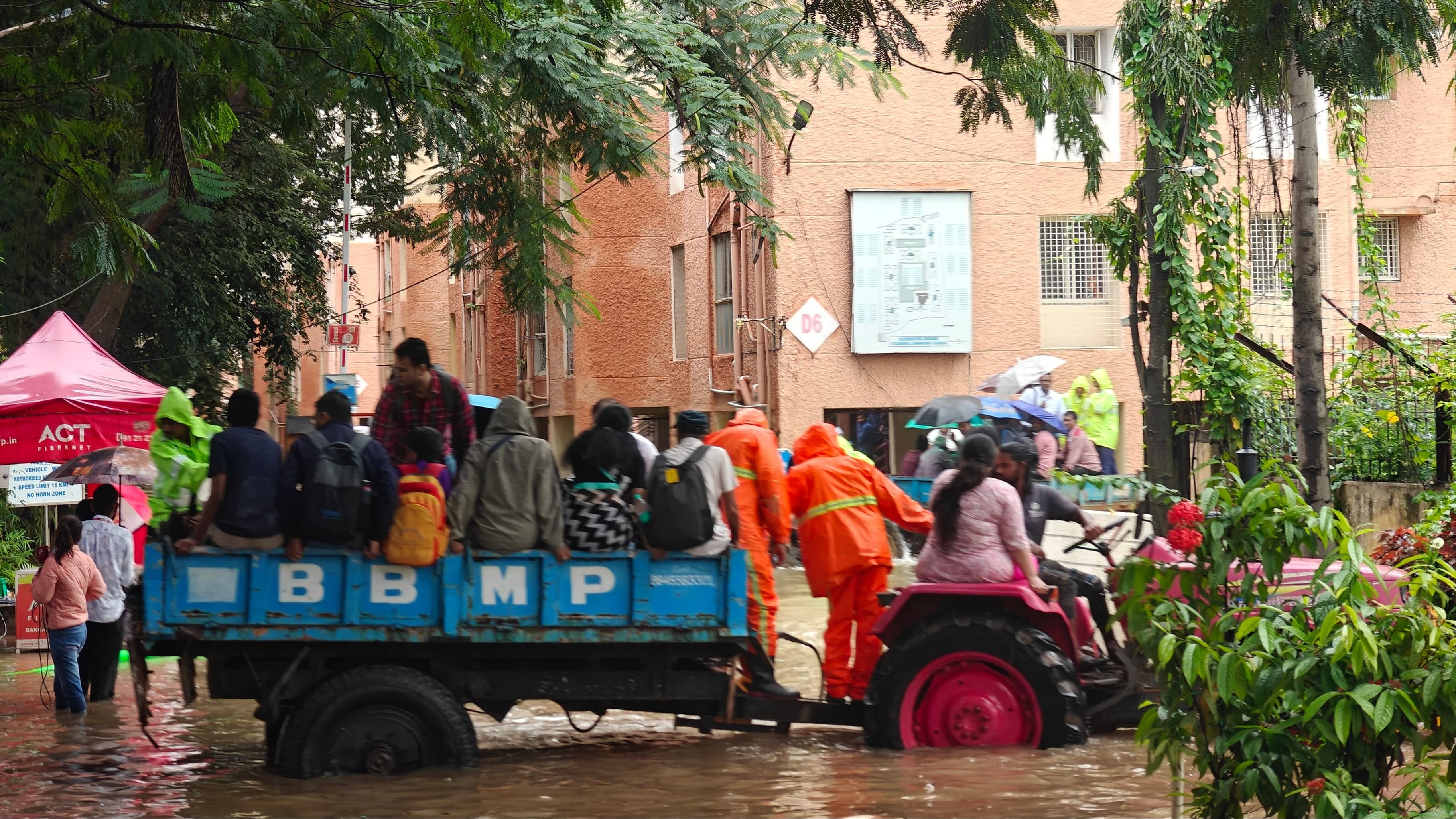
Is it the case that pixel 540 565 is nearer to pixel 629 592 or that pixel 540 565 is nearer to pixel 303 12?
pixel 629 592

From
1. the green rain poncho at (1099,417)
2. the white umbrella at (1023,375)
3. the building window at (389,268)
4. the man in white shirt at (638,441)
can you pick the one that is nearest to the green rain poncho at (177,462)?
the man in white shirt at (638,441)

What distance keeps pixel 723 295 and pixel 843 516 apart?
56.8 ft

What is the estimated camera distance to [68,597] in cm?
1095

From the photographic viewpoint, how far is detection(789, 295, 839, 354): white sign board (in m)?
22.7

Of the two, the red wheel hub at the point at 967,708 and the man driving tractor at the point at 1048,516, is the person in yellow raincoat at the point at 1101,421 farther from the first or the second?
the red wheel hub at the point at 967,708

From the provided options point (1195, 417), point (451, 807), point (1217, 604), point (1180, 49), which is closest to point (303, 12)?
point (451, 807)

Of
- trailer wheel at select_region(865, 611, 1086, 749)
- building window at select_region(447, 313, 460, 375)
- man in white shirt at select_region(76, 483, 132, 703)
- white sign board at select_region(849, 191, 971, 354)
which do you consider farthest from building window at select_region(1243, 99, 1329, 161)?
building window at select_region(447, 313, 460, 375)

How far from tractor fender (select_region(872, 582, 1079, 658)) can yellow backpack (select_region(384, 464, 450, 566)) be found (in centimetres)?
255

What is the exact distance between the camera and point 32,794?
27.7 ft

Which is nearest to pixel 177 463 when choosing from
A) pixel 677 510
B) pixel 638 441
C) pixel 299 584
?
pixel 299 584

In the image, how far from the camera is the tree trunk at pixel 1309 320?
12.1 metres

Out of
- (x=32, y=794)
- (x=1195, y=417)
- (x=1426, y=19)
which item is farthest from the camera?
(x=1195, y=417)

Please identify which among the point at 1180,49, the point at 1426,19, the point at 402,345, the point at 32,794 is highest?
the point at 1180,49

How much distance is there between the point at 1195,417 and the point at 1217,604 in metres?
11.7
